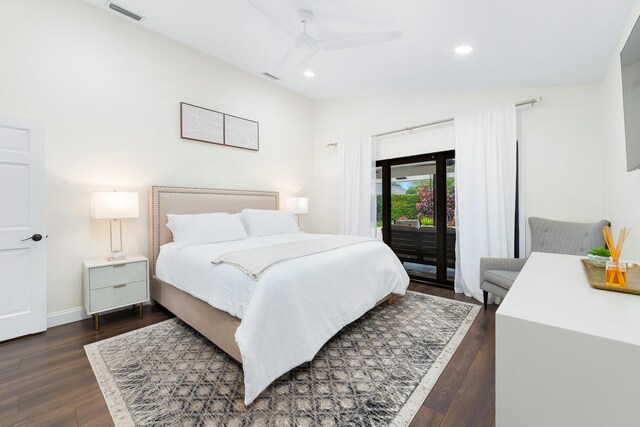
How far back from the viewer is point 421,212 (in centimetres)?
429

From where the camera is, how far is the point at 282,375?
1.93 meters

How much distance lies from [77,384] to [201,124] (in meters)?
3.00

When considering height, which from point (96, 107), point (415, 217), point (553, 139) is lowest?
point (415, 217)

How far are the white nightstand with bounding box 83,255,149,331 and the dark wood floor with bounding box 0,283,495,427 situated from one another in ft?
0.81

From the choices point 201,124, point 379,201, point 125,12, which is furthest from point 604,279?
point 125,12

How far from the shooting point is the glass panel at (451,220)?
400 cm

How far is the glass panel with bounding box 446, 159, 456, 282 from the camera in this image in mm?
4000

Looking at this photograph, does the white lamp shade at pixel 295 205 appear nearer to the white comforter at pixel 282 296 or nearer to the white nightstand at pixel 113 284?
the white comforter at pixel 282 296

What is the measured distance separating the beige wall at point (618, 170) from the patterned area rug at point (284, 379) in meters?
1.50

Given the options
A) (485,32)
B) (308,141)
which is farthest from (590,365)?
(308,141)

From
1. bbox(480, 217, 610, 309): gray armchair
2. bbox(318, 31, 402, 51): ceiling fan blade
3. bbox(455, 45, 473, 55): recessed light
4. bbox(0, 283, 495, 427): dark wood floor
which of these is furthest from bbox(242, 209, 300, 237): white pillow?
bbox(455, 45, 473, 55): recessed light

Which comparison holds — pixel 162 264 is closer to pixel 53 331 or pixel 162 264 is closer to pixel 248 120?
pixel 53 331

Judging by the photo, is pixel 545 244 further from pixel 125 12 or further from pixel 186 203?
pixel 125 12

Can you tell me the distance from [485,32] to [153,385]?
371 cm
